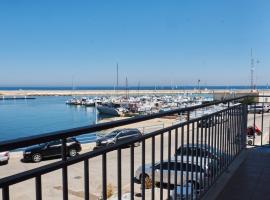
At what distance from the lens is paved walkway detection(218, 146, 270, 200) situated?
4.06 meters

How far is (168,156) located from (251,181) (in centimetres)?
226

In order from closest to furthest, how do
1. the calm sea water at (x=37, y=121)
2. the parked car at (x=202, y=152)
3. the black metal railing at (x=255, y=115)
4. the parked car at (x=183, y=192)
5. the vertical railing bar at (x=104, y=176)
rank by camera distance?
the vertical railing bar at (x=104, y=176), the parked car at (x=183, y=192), the parked car at (x=202, y=152), the black metal railing at (x=255, y=115), the calm sea water at (x=37, y=121)

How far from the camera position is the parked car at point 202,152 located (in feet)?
10.5

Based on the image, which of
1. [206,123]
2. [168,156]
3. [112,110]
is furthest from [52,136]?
[112,110]

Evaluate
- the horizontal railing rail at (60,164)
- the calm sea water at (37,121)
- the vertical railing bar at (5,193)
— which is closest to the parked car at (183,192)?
the horizontal railing rail at (60,164)

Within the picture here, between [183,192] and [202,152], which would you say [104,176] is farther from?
[202,152]

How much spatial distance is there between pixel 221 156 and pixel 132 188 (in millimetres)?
2627

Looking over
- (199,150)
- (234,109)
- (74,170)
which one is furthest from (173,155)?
(234,109)

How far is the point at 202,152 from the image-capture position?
142 inches

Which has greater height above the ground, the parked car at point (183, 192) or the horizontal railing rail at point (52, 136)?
the horizontal railing rail at point (52, 136)

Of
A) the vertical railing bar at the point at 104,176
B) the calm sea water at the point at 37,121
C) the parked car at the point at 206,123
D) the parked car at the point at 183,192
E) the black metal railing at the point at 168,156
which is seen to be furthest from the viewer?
the calm sea water at the point at 37,121

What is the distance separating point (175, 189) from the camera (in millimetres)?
3016

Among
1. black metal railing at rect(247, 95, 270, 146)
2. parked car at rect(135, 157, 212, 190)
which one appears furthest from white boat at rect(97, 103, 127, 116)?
parked car at rect(135, 157, 212, 190)

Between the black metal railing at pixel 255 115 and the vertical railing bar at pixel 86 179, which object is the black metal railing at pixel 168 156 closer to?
the vertical railing bar at pixel 86 179
